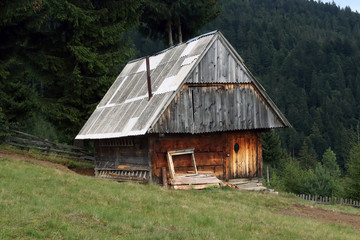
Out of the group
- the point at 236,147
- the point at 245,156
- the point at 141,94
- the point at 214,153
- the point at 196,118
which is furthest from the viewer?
the point at 141,94

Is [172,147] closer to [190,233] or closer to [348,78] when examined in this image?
[190,233]

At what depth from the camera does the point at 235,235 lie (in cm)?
1090

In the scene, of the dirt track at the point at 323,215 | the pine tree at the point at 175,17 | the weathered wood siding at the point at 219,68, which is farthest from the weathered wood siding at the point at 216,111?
the pine tree at the point at 175,17

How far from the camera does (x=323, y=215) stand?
16375 millimetres

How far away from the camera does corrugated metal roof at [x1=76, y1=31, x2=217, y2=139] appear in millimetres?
20344

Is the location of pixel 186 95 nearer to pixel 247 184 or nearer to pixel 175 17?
pixel 247 184

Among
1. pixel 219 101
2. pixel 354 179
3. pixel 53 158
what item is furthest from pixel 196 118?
pixel 354 179

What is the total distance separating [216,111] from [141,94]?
4.05m

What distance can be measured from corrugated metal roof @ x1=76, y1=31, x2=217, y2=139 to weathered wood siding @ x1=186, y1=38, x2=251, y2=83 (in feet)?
1.24

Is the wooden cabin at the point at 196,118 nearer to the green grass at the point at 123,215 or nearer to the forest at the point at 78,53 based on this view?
the green grass at the point at 123,215

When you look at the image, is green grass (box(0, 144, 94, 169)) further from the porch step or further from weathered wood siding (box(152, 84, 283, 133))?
the porch step

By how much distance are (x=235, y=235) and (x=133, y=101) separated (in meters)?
13.4

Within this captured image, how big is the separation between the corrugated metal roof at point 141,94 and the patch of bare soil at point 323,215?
6494 millimetres

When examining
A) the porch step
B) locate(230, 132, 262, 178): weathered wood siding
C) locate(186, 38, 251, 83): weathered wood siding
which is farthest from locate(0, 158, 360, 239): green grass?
locate(186, 38, 251, 83): weathered wood siding
